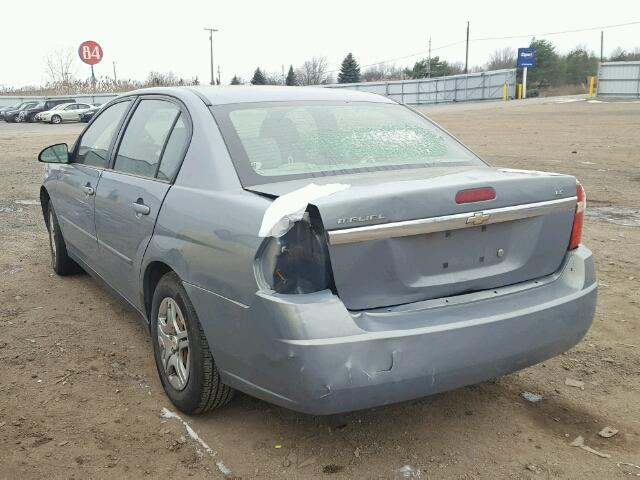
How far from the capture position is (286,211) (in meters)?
2.43

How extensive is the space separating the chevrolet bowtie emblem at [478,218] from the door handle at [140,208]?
1.66m

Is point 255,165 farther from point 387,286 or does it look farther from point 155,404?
point 155,404

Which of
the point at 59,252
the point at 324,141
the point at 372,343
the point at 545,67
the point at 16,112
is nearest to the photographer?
A: the point at 372,343

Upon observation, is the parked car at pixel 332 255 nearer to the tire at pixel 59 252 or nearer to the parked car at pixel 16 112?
the tire at pixel 59 252

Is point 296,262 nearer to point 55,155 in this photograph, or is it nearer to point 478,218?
point 478,218

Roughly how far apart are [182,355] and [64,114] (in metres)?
37.8

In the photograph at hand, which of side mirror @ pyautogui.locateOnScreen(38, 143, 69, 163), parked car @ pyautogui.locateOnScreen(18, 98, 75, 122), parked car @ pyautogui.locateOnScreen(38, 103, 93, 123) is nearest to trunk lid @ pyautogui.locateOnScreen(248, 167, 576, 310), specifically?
side mirror @ pyautogui.locateOnScreen(38, 143, 69, 163)

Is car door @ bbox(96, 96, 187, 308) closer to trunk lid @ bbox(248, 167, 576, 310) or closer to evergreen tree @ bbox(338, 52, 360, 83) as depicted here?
trunk lid @ bbox(248, 167, 576, 310)

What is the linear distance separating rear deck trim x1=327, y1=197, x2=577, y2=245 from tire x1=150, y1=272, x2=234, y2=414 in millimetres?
920

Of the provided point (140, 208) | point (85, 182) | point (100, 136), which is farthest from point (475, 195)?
point (100, 136)

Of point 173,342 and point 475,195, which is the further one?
point 173,342

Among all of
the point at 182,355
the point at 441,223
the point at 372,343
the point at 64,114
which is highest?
the point at 64,114

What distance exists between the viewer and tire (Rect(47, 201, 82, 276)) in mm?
5379

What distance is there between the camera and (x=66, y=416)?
3.19 meters
